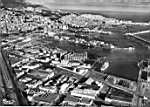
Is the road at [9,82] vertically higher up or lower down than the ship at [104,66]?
lower down

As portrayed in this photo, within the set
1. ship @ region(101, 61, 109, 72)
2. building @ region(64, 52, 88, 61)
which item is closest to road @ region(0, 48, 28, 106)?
building @ region(64, 52, 88, 61)

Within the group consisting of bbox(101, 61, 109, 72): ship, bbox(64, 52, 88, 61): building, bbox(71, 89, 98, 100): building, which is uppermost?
bbox(64, 52, 88, 61): building

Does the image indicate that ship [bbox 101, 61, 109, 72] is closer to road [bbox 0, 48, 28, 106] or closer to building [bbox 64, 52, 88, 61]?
building [bbox 64, 52, 88, 61]

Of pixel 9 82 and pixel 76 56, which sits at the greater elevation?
pixel 76 56

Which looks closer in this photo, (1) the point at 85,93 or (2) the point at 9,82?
(1) the point at 85,93

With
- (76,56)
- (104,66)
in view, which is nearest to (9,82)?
(76,56)

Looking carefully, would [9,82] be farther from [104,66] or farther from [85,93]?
[104,66]

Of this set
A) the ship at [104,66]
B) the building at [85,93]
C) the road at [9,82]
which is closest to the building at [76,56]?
the ship at [104,66]

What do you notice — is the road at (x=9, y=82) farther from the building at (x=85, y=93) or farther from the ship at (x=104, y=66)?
the ship at (x=104, y=66)
